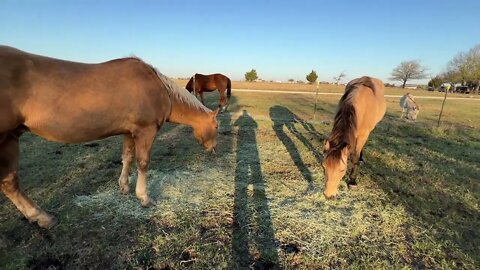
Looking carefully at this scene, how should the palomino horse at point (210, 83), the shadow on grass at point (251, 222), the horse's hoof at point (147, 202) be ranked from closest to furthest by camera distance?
the shadow on grass at point (251, 222) → the horse's hoof at point (147, 202) → the palomino horse at point (210, 83)

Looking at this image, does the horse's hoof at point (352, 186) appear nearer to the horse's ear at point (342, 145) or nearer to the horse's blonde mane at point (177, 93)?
the horse's ear at point (342, 145)

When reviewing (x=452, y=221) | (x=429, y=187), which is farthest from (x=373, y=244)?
(x=429, y=187)

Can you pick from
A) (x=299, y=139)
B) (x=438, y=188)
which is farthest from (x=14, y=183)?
(x=299, y=139)

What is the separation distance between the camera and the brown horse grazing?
116 inches

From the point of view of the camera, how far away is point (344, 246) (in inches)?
133

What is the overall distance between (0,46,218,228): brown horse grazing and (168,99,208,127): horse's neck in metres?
0.11

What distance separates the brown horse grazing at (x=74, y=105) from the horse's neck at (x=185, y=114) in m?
0.11

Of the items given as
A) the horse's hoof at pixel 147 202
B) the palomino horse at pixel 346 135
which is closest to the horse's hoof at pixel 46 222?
the horse's hoof at pixel 147 202

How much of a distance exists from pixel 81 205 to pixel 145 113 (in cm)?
155

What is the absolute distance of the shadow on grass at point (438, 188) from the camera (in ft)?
11.3

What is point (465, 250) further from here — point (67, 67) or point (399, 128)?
point (399, 128)

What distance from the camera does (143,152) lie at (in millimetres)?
3965

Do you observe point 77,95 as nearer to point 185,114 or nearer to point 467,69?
point 185,114

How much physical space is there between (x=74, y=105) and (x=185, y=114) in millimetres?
1682
